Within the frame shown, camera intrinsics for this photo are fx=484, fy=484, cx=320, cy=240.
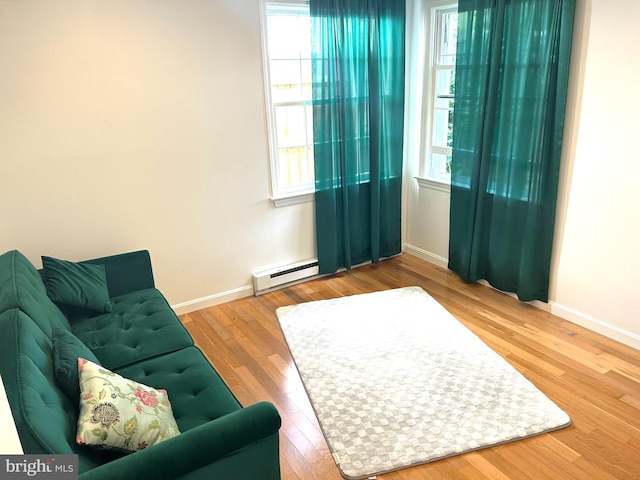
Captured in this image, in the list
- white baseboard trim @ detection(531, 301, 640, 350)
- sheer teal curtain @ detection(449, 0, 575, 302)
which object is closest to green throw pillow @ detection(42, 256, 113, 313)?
sheer teal curtain @ detection(449, 0, 575, 302)

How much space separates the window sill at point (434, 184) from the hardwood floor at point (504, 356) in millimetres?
717

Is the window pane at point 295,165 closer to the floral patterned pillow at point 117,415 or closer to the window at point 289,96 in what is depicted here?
the window at point 289,96

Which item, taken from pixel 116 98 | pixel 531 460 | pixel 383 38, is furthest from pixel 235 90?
pixel 531 460

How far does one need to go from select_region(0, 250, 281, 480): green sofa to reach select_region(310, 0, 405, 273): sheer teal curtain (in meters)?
1.76

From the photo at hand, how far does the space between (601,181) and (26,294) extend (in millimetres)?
3274

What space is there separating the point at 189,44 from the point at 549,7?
7.62ft

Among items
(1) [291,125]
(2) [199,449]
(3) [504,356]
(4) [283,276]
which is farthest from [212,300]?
(2) [199,449]

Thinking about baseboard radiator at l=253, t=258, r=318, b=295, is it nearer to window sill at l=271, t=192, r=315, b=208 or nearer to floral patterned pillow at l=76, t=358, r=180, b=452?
window sill at l=271, t=192, r=315, b=208

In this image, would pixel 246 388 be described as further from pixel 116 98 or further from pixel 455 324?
pixel 116 98

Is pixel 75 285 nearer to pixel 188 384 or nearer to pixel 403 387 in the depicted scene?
pixel 188 384

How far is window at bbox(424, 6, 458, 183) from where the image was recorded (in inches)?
159

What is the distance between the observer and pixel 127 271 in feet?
10.1

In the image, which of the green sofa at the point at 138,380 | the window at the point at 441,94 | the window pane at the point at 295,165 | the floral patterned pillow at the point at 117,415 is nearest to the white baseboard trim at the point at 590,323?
the window at the point at 441,94

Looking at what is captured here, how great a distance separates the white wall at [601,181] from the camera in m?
2.85
